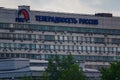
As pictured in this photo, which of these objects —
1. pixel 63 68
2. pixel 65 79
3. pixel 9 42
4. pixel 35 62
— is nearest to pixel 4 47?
pixel 9 42

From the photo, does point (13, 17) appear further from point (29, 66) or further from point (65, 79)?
point (65, 79)

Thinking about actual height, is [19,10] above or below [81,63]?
above

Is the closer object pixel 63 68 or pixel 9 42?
pixel 63 68

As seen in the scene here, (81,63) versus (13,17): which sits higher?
(13,17)

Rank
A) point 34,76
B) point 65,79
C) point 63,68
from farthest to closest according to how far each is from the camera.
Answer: point 34,76, point 63,68, point 65,79

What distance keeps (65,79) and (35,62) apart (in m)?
40.7

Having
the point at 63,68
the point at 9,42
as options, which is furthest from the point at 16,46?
the point at 63,68

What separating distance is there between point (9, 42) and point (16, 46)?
229cm

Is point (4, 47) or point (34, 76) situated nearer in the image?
point (34, 76)

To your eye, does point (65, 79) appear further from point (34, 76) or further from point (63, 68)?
point (34, 76)

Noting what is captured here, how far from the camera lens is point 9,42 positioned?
195375mm

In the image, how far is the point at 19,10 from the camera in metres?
196

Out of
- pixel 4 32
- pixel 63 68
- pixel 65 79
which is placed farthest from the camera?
pixel 4 32

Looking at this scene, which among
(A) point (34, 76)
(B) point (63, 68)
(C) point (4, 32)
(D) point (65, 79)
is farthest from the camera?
(C) point (4, 32)
